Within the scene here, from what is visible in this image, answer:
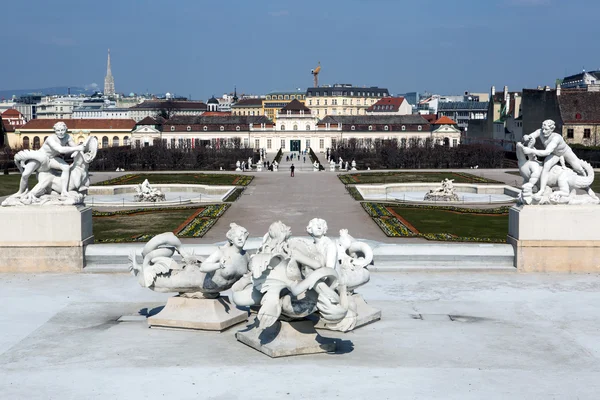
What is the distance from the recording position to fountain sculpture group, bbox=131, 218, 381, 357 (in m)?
9.37

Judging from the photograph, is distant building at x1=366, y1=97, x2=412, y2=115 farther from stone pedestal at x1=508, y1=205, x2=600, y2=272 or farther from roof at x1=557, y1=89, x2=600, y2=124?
stone pedestal at x1=508, y1=205, x2=600, y2=272

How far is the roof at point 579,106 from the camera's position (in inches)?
3157

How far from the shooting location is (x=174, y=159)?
234 feet

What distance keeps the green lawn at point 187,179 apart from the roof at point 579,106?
4109 cm

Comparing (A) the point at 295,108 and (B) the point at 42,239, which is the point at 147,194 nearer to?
(B) the point at 42,239

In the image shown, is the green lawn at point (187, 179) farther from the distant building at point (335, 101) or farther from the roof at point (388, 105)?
the distant building at point (335, 101)

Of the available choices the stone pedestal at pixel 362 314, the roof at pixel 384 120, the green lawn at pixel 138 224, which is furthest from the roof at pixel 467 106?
the stone pedestal at pixel 362 314

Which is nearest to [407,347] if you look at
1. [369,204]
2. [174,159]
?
[369,204]

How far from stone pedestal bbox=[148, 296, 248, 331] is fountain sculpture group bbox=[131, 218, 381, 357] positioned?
0.05 ft

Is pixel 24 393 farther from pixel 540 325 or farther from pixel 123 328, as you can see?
pixel 540 325

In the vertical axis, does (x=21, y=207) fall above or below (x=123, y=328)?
above

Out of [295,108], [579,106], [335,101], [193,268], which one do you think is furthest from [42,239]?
[335,101]

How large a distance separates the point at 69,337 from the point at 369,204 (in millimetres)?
25839

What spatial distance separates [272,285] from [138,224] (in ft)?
69.3
